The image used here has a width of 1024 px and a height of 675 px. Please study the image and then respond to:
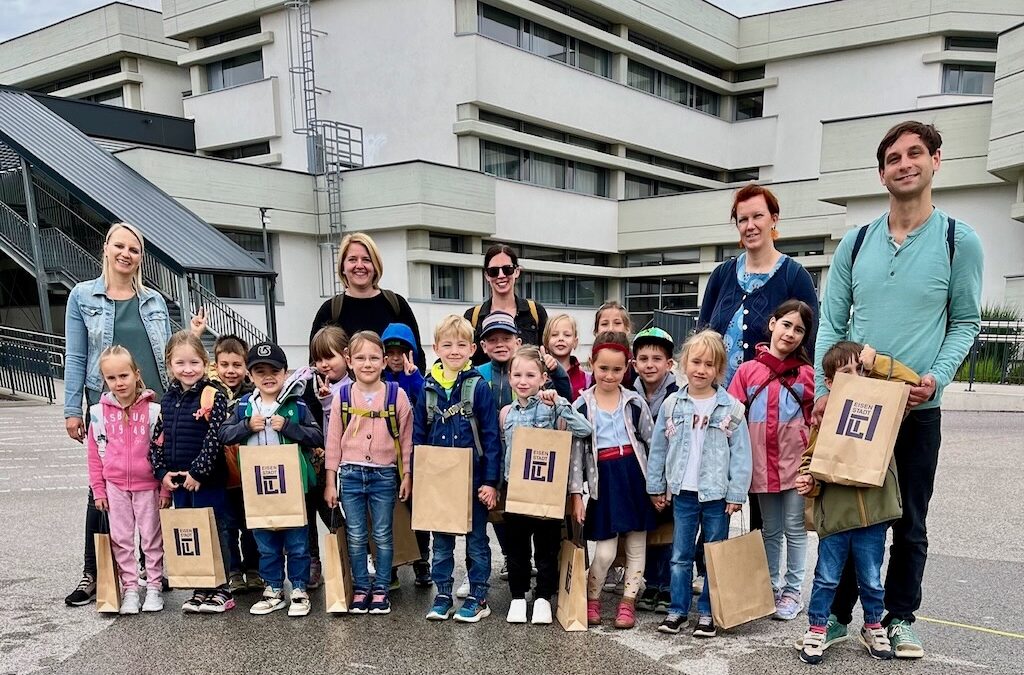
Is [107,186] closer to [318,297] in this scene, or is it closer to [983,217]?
[318,297]

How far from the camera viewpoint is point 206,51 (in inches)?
869

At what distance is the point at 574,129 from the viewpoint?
22.4 m

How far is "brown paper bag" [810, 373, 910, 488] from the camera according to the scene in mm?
2924

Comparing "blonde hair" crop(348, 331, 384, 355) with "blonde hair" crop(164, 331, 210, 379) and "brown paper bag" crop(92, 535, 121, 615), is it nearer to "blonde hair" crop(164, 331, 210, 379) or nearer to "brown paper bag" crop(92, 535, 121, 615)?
"blonde hair" crop(164, 331, 210, 379)

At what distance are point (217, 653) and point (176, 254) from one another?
10686 millimetres

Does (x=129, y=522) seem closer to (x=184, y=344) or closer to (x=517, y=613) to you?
(x=184, y=344)

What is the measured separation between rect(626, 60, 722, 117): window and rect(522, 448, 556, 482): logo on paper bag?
23.4 metres

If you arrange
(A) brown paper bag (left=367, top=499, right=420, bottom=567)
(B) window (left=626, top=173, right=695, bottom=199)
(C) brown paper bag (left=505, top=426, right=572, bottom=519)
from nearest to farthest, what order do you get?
(C) brown paper bag (left=505, top=426, right=572, bottom=519)
(A) brown paper bag (left=367, top=499, right=420, bottom=567)
(B) window (left=626, top=173, right=695, bottom=199)

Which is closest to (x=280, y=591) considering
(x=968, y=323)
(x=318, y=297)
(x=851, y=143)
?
(x=968, y=323)

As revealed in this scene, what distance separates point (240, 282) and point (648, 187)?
626 inches

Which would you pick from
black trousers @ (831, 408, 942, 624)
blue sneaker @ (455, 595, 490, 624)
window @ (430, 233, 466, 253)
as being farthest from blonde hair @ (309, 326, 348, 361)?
window @ (430, 233, 466, 253)

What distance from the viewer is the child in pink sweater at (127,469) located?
12.7ft

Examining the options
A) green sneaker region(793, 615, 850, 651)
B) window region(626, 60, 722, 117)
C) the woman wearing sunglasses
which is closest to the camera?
green sneaker region(793, 615, 850, 651)

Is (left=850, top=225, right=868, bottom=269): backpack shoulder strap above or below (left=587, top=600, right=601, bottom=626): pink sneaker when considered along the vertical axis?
above
